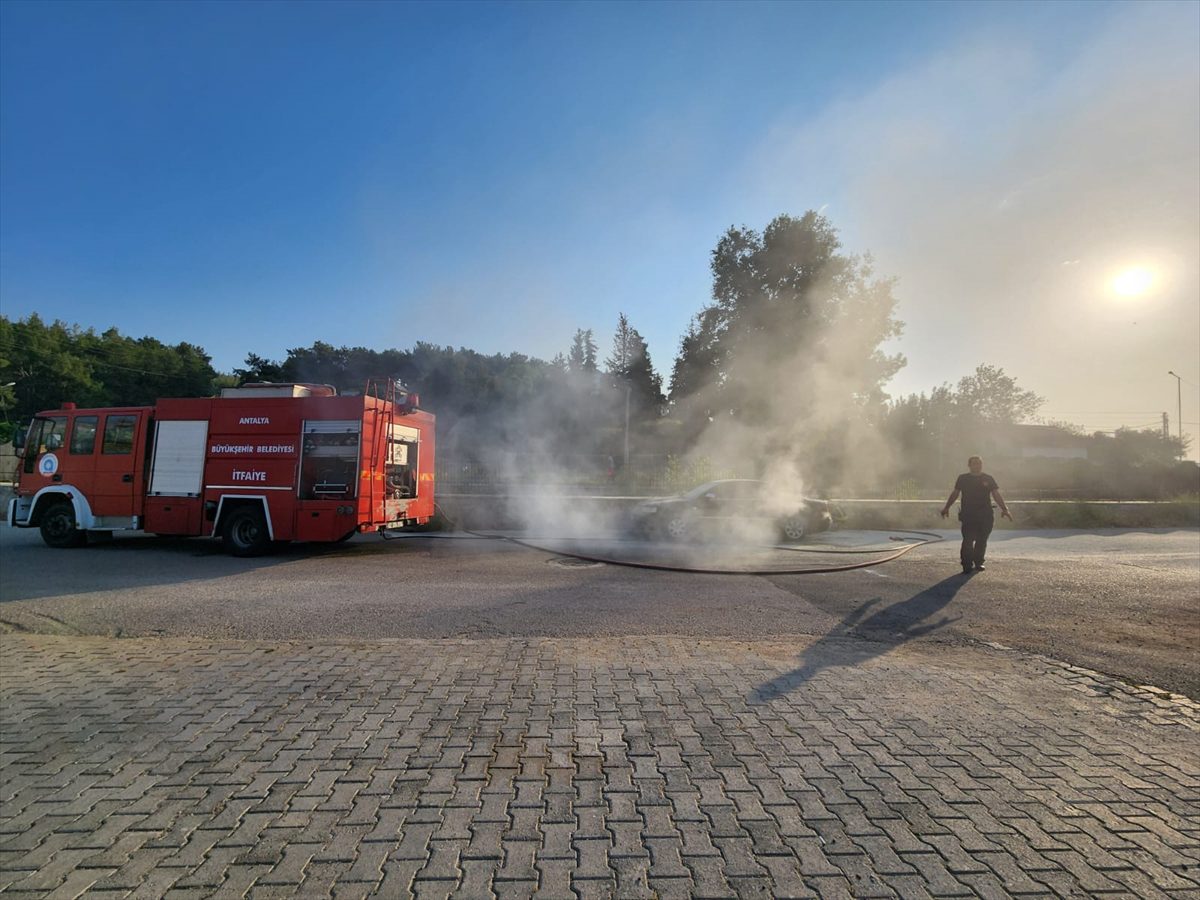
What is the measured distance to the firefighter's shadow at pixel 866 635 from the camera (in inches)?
163

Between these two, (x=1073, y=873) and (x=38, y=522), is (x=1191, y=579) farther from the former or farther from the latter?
(x=38, y=522)

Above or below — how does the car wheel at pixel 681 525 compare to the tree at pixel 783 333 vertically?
below

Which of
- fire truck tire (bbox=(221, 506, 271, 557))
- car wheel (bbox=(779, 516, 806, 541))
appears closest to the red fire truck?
fire truck tire (bbox=(221, 506, 271, 557))

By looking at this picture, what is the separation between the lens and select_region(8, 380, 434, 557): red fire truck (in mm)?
9828

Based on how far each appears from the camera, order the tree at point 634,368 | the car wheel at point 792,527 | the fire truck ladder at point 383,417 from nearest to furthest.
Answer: the fire truck ladder at point 383,417, the car wheel at point 792,527, the tree at point 634,368

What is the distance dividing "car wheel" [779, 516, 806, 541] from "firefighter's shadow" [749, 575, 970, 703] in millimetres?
5390

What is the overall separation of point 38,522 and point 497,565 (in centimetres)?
871

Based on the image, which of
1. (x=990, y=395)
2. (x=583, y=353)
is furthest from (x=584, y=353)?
(x=990, y=395)

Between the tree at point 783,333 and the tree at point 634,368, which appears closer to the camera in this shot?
the tree at point 783,333

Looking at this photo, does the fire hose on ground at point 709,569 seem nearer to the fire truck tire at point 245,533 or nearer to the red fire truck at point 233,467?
the red fire truck at point 233,467

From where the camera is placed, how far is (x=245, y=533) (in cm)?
1018

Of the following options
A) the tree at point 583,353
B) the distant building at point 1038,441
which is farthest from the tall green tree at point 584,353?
the distant building at point 1038,441

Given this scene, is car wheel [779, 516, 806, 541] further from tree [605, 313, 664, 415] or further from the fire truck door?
tree [605, 313, 664, 415]

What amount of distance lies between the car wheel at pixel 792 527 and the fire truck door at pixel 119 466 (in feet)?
39.3
